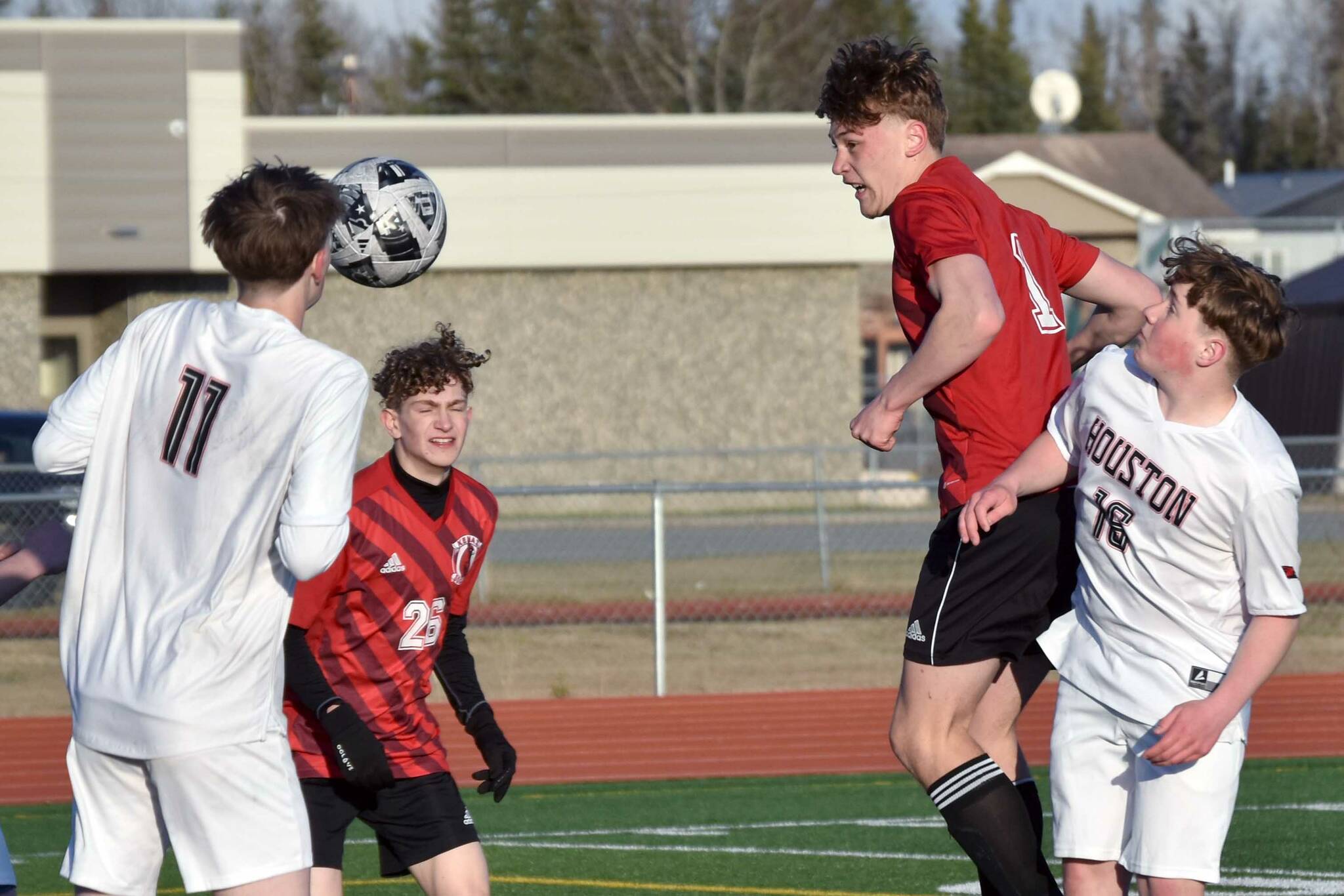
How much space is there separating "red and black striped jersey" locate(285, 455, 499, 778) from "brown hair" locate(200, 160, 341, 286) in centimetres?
113

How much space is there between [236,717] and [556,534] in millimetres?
12321

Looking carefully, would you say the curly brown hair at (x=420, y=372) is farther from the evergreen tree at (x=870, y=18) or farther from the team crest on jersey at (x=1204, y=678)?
the evergreen tree at (x=870, y=18)

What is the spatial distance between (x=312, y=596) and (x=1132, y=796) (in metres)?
2.00

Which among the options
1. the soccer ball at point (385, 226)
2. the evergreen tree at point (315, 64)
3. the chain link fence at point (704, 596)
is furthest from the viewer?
the evergreen tree at point (315, 64)

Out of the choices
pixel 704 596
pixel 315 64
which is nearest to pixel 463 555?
pixel 704 596

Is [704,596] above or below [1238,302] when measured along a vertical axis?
below

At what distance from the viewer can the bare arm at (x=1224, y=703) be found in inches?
145

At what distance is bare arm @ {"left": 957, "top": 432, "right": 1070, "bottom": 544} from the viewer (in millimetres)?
4020

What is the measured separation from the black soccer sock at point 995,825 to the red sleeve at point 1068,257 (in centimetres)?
136

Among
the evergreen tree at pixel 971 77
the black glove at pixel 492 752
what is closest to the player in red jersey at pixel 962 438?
the black glove at pixel 492 752

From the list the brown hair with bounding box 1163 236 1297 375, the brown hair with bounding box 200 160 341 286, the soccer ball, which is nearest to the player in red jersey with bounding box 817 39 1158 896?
the brown hair with bounding box 1163 236 1297 375

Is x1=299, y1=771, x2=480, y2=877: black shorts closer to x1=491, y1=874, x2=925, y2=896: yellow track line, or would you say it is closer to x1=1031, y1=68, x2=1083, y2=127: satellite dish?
x1=491, y1=874, x2=925, y2=896: yellow track line

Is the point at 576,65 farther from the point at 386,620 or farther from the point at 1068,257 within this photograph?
the point at 386,620

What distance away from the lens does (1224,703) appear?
3703 mm
